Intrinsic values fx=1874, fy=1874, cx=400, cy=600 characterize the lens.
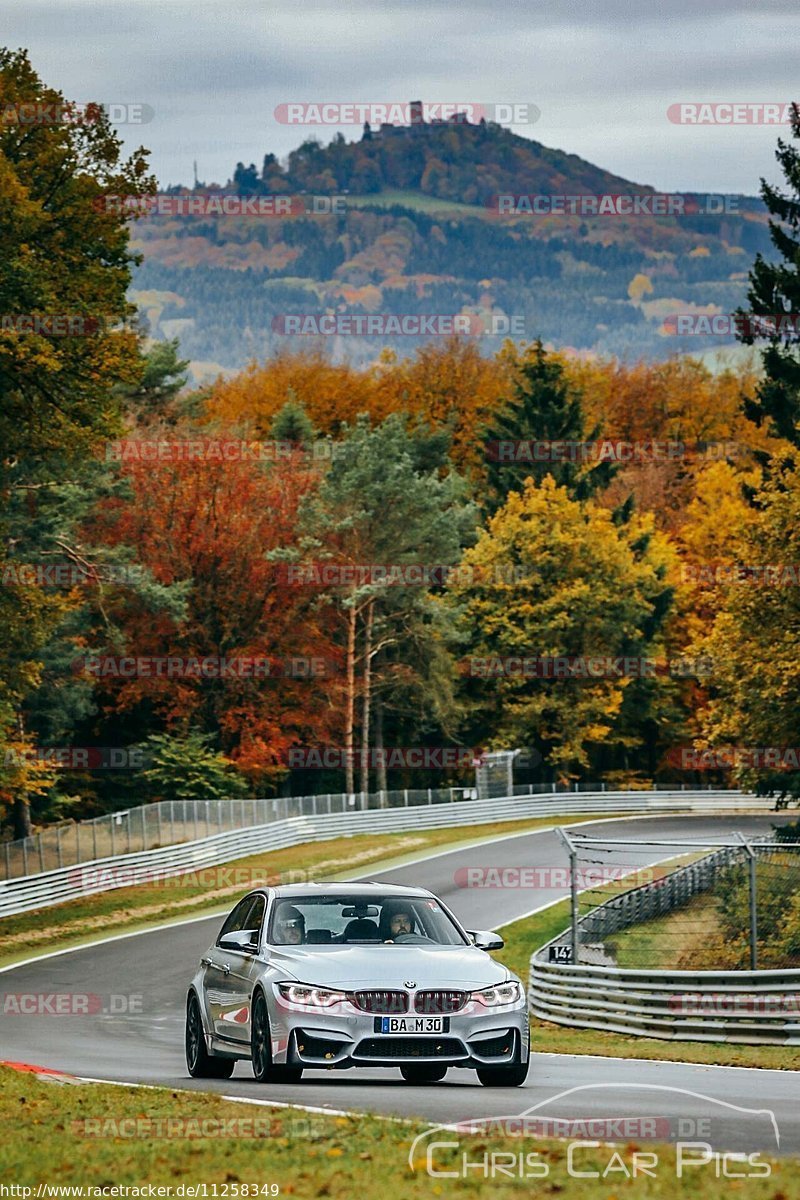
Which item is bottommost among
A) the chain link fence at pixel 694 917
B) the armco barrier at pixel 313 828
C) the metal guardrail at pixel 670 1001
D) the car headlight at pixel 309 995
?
the armco barrier at pixel 313 828

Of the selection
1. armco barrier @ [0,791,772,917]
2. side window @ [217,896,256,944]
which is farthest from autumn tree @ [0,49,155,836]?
side window @ [217,896,256,944]

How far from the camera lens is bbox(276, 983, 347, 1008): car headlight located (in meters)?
13.4

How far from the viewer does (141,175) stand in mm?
39969

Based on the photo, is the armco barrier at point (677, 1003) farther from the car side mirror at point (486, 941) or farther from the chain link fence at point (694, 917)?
the car side mirror at point (486, 941)

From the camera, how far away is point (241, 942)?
14.6 m

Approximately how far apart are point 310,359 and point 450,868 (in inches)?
2674

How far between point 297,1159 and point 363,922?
5.34m

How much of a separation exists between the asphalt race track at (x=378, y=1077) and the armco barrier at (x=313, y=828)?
29.3ft

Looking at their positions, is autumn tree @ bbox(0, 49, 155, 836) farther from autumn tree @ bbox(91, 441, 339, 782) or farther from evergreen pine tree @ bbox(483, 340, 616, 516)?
evergreen pine tree @ bbox(483, 340, 616, 516)

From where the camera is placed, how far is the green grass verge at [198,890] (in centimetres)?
4166

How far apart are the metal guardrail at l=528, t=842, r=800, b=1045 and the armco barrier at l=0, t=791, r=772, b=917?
21.2m

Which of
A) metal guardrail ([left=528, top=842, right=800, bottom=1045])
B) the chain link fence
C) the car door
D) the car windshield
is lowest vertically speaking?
the chain link fence

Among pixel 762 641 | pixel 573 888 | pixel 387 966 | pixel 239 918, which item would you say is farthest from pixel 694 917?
pixel 387 966

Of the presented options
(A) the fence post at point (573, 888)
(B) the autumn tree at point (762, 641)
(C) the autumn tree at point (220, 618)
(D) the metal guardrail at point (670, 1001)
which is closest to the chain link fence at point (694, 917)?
(A) the fence post at point (573, 888)
